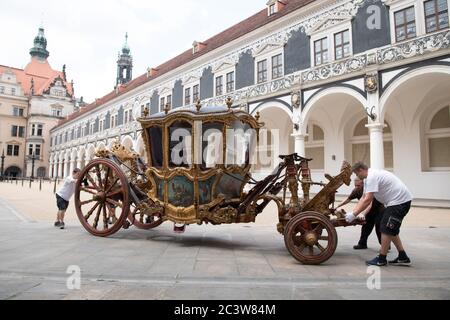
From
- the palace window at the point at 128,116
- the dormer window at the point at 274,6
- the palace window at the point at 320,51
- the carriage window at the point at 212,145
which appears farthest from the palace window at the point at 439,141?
the palace window at the point at 128,116

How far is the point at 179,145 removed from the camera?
234 inches

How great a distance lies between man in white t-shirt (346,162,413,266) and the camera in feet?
14.1

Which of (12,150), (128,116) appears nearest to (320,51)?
(128,116)

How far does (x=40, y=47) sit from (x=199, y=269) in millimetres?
79401

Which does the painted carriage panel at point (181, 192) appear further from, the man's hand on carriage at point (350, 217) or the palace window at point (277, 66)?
the palace window at point (277, 66)

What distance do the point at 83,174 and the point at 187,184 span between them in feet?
8.88

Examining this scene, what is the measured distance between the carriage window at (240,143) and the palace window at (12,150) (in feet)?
208

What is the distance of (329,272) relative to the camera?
13.5 feet

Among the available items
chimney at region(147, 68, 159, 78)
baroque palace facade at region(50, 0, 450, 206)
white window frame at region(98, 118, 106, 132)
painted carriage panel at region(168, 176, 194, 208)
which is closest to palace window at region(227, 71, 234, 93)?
baroque palace facade at region(50, 0, 450, 206)

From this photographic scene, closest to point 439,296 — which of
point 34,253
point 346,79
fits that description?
point 34,253

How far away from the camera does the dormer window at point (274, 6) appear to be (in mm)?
18984


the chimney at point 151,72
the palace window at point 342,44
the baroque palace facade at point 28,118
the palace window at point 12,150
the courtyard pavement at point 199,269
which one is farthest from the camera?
the baroque palace facade at point 28,118

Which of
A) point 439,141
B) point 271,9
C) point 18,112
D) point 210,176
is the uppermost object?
point 18,112

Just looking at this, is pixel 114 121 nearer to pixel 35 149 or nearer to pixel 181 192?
pixel 181 192
